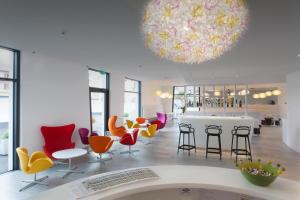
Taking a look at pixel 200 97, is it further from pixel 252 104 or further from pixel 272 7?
pixel 272 7

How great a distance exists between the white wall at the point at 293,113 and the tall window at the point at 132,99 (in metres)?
6.86

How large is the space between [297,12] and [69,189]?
317 centimetres

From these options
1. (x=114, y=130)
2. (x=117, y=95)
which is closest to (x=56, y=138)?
(x=114, y=130)

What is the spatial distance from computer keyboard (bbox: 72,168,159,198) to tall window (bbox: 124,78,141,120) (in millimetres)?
8339

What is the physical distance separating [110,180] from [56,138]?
13.1ft

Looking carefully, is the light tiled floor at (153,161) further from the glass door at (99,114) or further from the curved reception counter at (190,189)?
the curved reception counter at (190,189)

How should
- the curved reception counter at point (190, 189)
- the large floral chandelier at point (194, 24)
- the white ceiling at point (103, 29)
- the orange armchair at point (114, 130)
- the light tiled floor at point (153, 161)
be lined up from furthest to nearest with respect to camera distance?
1. the orange armchair at point (114, 130)
2. the light tiled floor at point (153, 161)
3. the white ceiling at point (103, 29)
4. the large floral chandelier at point (194, 24)
5. the curved reception counter at point (190, 189)

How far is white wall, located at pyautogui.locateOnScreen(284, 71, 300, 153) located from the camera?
253 inches

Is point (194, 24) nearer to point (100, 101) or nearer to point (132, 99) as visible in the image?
point (100, 101)

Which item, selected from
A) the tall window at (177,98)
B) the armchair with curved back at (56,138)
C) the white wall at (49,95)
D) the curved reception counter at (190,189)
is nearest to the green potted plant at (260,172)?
the curved reception counter at (190,189)

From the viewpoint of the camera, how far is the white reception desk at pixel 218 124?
6.27 m

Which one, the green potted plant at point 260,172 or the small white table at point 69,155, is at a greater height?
the green potted plant at point 260,172

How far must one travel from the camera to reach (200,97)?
11523 mm

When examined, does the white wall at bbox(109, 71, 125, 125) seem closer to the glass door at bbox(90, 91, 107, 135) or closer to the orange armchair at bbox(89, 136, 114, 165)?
the glass door at bbox(90, 91, 107, 135)
